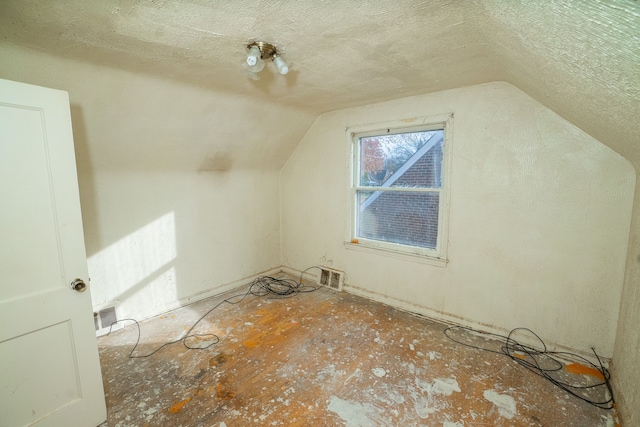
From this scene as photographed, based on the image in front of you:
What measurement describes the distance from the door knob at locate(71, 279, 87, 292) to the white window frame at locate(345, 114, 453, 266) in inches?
96.3

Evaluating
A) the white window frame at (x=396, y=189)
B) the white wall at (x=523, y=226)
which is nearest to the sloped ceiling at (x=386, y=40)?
the white wall at (x=523, y=226)

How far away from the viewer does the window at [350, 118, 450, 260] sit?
266 centimetres

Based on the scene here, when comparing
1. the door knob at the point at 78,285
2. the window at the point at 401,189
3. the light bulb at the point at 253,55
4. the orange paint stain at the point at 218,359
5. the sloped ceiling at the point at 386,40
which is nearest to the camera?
the sloped ceiling at the point at 386,40

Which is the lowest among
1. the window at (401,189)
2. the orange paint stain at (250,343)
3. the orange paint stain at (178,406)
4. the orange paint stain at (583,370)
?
the orange paint stain at (583,370)

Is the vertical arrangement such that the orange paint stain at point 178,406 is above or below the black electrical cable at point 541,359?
above

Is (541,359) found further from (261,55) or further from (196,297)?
(196,297)

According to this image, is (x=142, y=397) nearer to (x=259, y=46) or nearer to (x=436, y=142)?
(x=259, y=46)

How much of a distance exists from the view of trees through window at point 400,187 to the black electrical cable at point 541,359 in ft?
3.12

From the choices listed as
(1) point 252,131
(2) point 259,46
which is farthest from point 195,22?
(1) point 252,131

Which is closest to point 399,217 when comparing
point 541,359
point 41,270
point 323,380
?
point 541,359

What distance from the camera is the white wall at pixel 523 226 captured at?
194cm

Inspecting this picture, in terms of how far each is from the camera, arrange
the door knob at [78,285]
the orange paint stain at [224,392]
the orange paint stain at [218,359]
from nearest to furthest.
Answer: the door knob at [78,285]
the orange paint stain at [224,392]
the orange paint stain at [218,359]

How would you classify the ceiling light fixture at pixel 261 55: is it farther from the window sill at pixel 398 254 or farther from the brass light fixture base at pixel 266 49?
the window sill at pixel 398 254

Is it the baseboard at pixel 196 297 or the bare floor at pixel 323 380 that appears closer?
the bare floor at pixel 323 380
